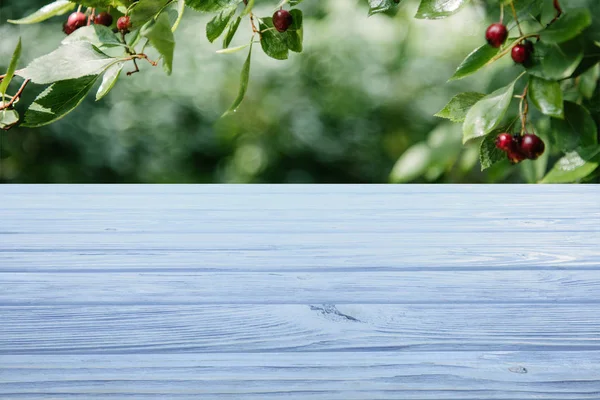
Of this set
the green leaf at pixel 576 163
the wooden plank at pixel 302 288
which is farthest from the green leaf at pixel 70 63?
the green leaf at pixel 576 163

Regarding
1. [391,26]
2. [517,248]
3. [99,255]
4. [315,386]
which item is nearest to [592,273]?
[517,248]

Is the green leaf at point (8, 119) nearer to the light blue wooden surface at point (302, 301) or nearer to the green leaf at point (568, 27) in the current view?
the light blue wooden surface at point (302, 301)

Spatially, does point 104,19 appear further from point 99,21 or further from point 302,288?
point 302,288

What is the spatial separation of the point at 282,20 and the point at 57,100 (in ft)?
0.68

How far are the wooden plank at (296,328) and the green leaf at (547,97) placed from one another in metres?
0.19

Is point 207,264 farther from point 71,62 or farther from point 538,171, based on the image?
point 538,171

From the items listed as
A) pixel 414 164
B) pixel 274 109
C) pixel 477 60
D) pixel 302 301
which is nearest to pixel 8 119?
pixel 302 301

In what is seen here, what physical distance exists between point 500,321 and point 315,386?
0.69ft

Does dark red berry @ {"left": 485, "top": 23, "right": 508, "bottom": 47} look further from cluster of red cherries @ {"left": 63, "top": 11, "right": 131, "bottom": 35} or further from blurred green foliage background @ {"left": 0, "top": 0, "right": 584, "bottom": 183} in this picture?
blurred green foliage background @ {"left": 0, "top": 0, "right": 584, "bottom": 183}

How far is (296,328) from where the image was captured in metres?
0.64

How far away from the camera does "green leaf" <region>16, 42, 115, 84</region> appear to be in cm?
57

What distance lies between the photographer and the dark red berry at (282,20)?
654mm

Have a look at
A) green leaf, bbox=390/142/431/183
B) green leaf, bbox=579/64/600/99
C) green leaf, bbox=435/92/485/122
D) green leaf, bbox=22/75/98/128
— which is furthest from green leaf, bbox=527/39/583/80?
green leaf, bbox=390/142/431/183

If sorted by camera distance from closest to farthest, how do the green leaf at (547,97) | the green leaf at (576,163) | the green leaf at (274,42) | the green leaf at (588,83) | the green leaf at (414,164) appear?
the green leaf at (547,97) → the green leaf at (274,42) → the green leaf at (576,163) → the green leaf at (588,83) → the green leaf at (414,164)
